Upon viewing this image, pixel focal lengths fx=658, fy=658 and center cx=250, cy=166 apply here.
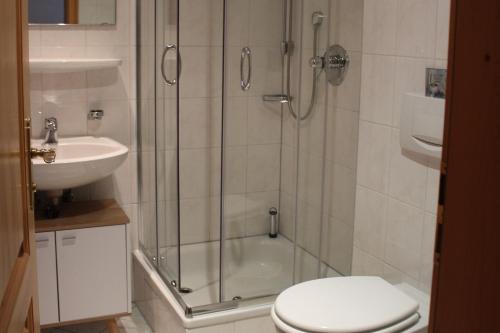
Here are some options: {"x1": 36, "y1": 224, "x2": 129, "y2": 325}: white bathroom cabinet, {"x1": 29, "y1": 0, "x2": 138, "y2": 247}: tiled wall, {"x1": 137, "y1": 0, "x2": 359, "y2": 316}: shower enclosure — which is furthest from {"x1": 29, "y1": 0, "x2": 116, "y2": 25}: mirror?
{"x1": 36, "y1": 224, "x2": 129, "y2": 325}: white bathroom cabinet

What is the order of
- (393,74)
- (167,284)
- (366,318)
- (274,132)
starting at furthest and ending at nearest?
(167,284) < (274,132) < (393,74) < (366,318)

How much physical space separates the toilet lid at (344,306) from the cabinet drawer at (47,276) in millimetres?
1095

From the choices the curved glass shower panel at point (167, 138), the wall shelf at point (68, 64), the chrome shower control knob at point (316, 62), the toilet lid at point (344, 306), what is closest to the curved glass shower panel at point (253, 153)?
the chrome shower control knob at point (316, 62)

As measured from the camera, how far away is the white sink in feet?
8.73

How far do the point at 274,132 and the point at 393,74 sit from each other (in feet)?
1.77

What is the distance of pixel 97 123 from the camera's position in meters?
3.18

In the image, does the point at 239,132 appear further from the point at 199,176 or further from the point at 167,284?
the point at 167,284

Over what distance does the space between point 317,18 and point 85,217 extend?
1320 millimetres

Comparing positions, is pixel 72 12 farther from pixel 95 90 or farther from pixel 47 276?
pixel 47 276

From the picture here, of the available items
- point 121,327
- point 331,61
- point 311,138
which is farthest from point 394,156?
point 121,327

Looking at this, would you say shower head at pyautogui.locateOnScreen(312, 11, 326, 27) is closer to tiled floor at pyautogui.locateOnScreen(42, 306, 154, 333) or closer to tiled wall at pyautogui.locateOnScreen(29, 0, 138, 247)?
tiled wall at pyautogui.locateOnScreen(29, 0, 138, 247)

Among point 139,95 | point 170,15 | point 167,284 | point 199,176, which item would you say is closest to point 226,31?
point 170,15

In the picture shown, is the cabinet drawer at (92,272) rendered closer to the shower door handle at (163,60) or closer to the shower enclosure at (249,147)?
the shower enclosure at (249,147)

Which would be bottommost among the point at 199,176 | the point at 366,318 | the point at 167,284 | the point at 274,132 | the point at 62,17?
the point at 167,284
